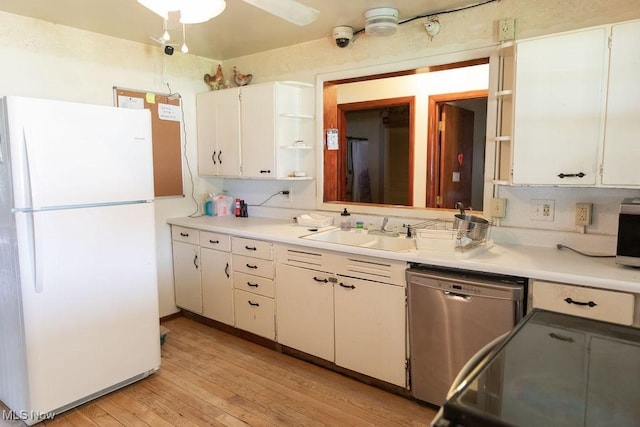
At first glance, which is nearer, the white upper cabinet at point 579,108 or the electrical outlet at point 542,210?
the white upper cabinet at point 579,108

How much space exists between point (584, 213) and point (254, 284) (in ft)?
7.19

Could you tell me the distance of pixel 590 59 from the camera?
204cm

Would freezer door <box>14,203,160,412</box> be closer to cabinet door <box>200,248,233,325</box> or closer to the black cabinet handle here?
cabinet door <box>200,248,233,325</box>

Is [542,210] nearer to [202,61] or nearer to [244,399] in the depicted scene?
[244,399]

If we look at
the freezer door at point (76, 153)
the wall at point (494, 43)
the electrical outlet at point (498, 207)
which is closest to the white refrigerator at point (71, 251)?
the freezer door at point (76, 153)

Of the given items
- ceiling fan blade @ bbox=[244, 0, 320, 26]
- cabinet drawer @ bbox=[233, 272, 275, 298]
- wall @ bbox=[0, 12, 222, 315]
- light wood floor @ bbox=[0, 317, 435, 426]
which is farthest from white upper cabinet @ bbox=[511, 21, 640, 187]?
wall @ bbox=[0, 12, 222, 315]

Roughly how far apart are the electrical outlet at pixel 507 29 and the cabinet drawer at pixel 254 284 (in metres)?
2.19

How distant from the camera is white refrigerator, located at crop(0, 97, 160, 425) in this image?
7.16 ft

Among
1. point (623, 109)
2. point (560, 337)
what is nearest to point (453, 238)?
point (623, 109)

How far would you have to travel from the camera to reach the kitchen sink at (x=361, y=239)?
2799mm

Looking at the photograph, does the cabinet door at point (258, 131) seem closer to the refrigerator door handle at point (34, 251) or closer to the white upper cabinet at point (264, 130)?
the white upper cabinet at point (264, 130)

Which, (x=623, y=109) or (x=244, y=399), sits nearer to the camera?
(x=623, y=109)

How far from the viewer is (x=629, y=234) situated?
1960 millimetres

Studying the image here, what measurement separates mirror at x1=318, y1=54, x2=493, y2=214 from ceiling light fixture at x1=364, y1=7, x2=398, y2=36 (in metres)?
0.59
